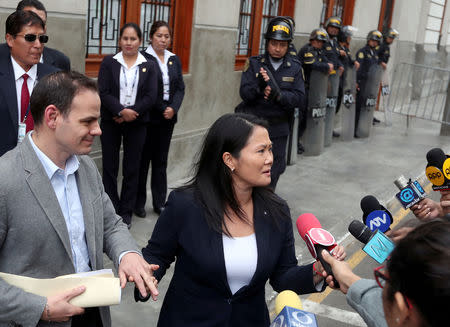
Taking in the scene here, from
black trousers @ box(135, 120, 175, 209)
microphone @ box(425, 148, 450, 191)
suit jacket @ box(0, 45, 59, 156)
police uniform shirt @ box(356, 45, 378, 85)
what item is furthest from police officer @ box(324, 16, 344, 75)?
suit jacket @ box(0, 45, 59, 156)

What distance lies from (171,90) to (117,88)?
2.71 ft

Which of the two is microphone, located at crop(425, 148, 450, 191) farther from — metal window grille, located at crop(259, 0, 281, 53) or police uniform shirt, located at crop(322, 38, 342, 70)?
metal window grille, located at crop(259, 0, 281, 53)

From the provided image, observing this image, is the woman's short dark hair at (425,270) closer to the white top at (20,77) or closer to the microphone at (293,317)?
the microphone at (293,317)

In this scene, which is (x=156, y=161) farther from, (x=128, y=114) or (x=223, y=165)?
(x=223, y=165)

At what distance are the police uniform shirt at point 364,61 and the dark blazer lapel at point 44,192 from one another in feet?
35.5

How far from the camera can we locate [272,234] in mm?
3166

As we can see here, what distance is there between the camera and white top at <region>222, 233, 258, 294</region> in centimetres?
304

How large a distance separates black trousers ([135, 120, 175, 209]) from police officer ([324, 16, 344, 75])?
4.78 metres

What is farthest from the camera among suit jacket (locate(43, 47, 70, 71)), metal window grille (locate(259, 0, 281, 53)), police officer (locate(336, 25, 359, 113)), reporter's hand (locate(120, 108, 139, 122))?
police officer (locate(336, 25, 359, 113))

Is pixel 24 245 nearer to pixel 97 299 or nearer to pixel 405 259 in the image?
pixel 97 299

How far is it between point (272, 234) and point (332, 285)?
601 mm

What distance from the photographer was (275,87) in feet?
22.4

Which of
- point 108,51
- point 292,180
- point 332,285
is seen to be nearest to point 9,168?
point 332,285

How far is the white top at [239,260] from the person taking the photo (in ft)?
9.96
